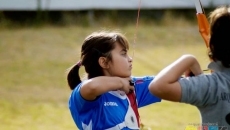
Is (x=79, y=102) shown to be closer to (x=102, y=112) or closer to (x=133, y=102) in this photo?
(x=102, y=112)

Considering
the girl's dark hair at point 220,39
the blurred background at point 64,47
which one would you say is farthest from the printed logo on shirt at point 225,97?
the blurred background at point 64,47

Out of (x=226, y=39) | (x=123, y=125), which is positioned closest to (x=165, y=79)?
(x=226, y=39)

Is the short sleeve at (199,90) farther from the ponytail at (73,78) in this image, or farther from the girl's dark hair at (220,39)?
the ponytail at (73,78)

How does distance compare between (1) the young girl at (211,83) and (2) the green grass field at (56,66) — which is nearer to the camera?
(1) the young girl at (211,83)

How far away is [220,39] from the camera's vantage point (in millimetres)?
2459

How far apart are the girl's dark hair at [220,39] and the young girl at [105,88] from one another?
664 millimetres

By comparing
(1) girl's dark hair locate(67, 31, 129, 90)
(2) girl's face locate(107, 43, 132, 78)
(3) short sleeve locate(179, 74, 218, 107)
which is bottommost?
(3) short sleeve locate(179, 74, 218, 107)

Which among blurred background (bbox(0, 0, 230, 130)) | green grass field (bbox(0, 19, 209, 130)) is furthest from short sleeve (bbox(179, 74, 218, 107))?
blurred background (bbox(0, 0, 230, 130))

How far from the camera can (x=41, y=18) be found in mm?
13023

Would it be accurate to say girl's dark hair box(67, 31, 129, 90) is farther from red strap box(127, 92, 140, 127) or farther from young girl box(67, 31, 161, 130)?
red strap box(127, 92, 140, 127)

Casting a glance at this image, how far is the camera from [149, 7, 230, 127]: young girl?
245 cm

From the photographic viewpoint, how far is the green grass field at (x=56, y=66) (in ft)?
20.9

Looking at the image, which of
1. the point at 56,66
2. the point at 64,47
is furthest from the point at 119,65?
the point at 64,47

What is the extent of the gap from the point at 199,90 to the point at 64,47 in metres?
8.54
